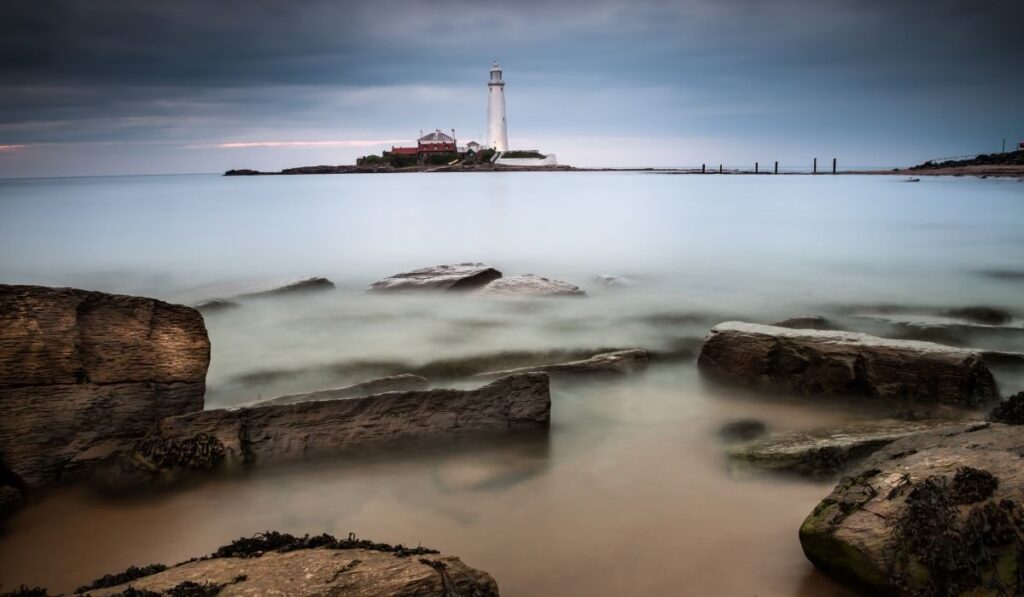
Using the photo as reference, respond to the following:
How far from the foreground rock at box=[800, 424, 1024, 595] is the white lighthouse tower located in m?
108

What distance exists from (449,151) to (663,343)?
110 meters

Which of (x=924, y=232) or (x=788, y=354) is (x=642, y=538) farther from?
(x=924, y=232)

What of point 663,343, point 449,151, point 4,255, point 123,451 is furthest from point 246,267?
point 449,151

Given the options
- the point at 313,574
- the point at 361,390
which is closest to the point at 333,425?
the point at 361,390

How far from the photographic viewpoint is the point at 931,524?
3.21 meters

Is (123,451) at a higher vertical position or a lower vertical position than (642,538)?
higher

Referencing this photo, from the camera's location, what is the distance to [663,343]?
877 cm

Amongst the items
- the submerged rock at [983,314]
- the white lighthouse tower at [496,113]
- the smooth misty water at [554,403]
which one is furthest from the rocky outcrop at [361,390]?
Answer: the white lighthouse tower at [496,113]

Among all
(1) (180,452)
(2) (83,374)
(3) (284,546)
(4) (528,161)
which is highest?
(4) (528,161)

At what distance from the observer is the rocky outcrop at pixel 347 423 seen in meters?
4.80

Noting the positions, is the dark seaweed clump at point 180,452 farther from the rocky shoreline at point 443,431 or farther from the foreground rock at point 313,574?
the foreground rock at point 313,574

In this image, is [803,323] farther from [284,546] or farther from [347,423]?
[284,546]

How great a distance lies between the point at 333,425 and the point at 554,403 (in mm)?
2146

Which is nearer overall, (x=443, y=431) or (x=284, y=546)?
(x=284, y=546)
